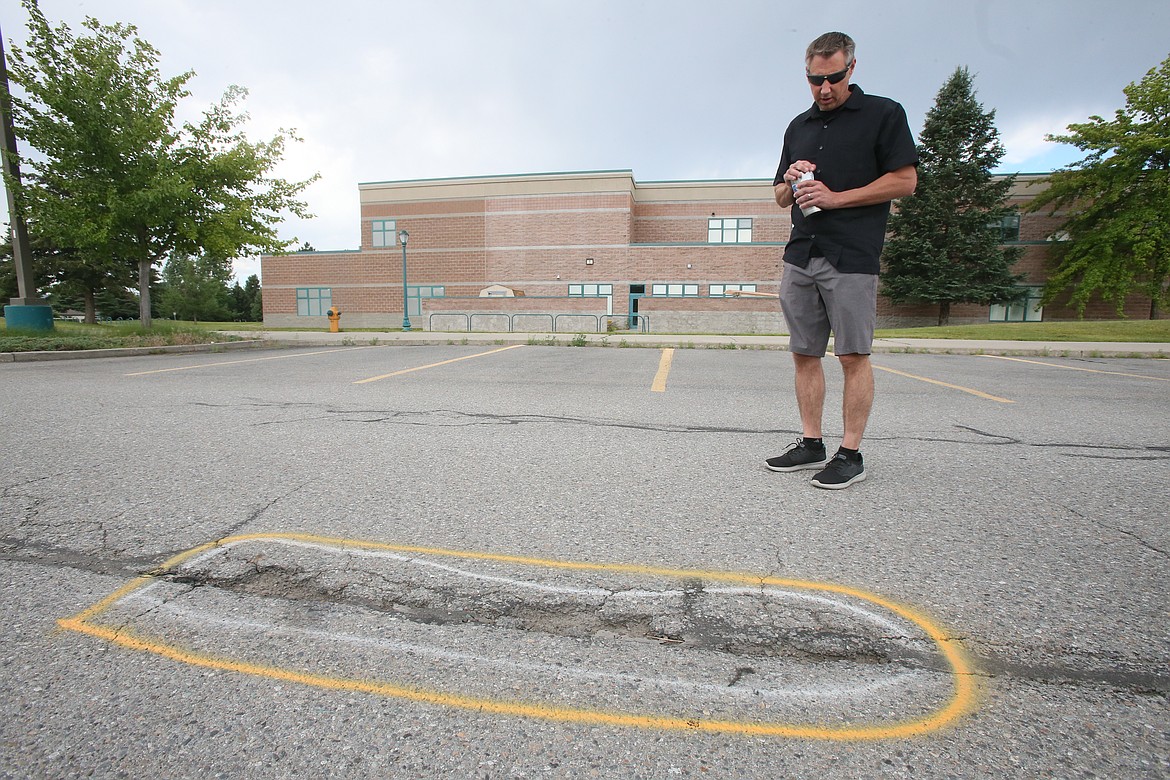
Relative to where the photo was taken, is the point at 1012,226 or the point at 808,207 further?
the point at 1012,226

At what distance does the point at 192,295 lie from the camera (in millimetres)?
74875

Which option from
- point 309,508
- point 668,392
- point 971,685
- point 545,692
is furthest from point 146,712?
point 668,392

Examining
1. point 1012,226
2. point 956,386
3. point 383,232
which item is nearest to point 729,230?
point 1012,226

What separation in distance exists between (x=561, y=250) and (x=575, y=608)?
35523 millimetres

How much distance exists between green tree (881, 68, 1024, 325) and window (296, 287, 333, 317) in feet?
115

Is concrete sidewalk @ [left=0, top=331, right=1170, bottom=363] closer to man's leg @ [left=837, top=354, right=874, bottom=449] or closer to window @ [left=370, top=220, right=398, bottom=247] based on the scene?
man's leg @ [left=837, top=354, right=874, bottom=449]

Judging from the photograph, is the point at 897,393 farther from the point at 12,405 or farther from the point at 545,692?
the point at 12,405

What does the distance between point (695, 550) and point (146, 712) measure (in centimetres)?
165

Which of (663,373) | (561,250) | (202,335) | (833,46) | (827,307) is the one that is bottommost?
(663,373)

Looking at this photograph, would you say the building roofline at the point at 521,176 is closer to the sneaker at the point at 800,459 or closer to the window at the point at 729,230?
the window at the point at 729,230

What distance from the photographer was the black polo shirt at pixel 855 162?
114 inches

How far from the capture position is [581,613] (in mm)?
1668

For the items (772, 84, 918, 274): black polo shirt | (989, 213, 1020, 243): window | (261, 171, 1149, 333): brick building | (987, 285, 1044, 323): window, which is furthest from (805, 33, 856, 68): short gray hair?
(989, 213, 1020, 243): window

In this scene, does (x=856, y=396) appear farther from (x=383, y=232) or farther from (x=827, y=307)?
(x=383, y=232)
